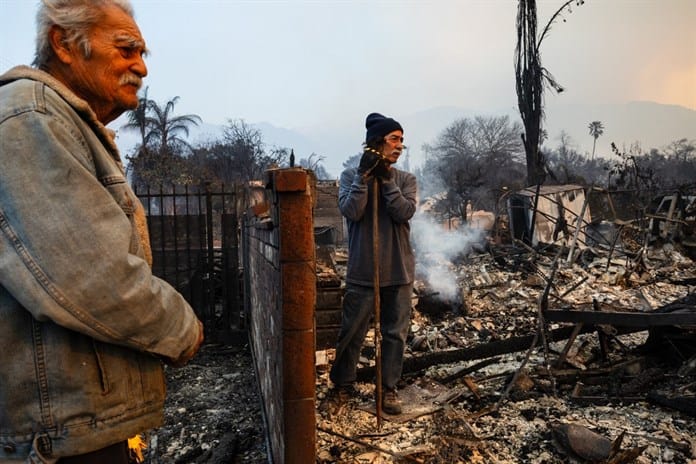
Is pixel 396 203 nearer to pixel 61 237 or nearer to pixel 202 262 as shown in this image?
pixel 61 237

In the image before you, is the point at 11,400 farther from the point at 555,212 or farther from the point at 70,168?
the point at 555,212

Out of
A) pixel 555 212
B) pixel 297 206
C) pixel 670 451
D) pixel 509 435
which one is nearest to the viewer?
pixel 297 206

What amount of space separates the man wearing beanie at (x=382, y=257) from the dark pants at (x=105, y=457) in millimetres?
2595

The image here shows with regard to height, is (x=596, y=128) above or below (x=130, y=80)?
above

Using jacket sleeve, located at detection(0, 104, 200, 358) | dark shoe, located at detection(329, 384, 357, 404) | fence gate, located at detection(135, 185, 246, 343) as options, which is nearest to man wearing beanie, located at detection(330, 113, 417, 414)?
dark shoe, located at detection(329, 384, 357, 404)

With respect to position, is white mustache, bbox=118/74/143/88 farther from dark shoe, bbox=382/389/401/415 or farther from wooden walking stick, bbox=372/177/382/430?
dark shoe, bbox=382/389/401/415

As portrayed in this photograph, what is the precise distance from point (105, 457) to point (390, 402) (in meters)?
2.79

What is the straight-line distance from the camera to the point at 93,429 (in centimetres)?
127

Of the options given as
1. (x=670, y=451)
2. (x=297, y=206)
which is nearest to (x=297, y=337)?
(x=297, y=206)

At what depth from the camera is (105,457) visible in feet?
4.43

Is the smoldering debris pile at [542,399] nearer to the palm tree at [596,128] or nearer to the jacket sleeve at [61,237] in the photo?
the jacket sleeve at [61,237]

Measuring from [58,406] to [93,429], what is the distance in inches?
4.7

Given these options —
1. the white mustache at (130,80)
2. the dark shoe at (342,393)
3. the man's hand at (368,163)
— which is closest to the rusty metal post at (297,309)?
the white mustache at (130,80)

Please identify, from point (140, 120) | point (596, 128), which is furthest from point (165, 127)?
point (596, 128)
